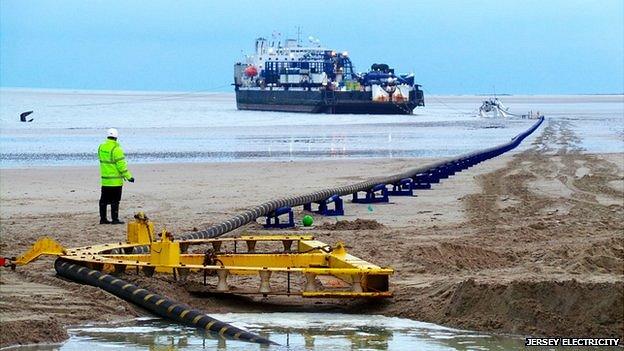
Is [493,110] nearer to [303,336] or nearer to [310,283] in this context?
[310,283]

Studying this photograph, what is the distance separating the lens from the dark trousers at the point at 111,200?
15.5 meters

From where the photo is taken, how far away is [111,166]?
15812 millimetres

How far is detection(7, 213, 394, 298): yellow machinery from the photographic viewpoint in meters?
9.36

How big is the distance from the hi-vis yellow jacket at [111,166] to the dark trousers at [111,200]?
0.08m

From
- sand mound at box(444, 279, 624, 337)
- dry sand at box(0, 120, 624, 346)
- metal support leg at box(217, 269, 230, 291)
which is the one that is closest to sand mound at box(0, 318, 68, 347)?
dry sand at box(0, 120, 624, 346)

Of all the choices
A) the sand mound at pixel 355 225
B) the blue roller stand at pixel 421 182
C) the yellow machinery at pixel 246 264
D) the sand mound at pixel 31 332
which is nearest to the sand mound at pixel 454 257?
the yellow machinery at pixel 246 264

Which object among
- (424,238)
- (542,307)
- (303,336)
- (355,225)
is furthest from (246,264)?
(355,225)

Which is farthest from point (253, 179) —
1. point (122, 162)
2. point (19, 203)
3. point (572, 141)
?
point (572, 141)

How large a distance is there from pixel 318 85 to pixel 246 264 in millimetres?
92422

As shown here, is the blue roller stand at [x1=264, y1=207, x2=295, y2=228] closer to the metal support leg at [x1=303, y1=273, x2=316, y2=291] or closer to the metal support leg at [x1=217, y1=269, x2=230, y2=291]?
the metal support leg at [x1=217, y1=269, x2=230, y2=291]

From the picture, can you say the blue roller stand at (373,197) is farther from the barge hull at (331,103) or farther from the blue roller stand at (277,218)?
the barge hull at (331,103)

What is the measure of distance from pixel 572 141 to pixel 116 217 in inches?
1353

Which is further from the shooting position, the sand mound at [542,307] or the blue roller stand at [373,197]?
the blue roller stand at [373,197]

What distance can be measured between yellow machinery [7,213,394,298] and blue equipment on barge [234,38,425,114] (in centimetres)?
8860
